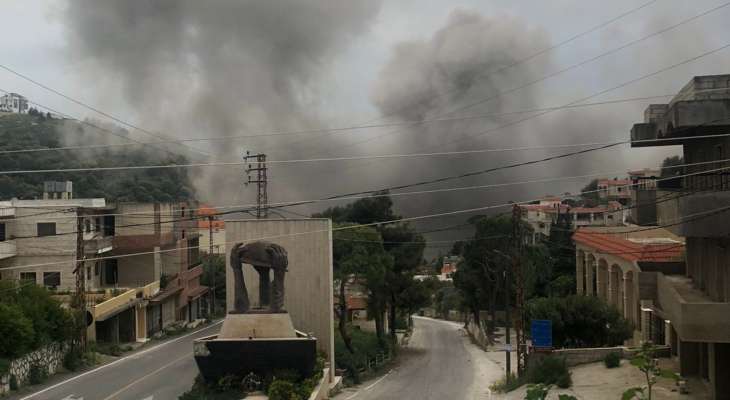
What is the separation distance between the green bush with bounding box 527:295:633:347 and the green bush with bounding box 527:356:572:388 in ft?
20.3

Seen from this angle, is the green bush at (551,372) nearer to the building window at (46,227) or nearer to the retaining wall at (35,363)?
the retaining wall at (35,363)

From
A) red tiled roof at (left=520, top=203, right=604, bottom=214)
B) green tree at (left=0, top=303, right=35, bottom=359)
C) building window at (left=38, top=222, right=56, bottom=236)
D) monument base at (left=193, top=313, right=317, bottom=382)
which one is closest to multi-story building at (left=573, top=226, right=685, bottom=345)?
monument base at (left=193, top=313, right=317, bottom=382)

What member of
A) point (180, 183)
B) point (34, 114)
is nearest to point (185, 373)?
point (180, 183)

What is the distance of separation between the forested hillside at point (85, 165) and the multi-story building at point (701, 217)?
53029mm

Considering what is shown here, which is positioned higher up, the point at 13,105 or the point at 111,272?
the point at 13,105

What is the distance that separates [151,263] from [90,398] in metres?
23.5

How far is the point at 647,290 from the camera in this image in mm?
21922

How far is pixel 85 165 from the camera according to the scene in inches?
2874

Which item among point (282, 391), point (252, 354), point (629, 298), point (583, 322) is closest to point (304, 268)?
point (252, 354)

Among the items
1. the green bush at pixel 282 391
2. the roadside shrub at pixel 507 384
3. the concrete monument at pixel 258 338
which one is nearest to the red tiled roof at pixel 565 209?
the roadside shrub at pixel 507 384

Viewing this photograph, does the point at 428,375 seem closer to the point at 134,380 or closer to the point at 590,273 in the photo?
the point at 134,380

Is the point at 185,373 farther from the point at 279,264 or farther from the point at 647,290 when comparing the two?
the point at 647,290

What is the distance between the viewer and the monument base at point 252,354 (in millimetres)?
23234

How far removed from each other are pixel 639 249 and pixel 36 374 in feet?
80.9
